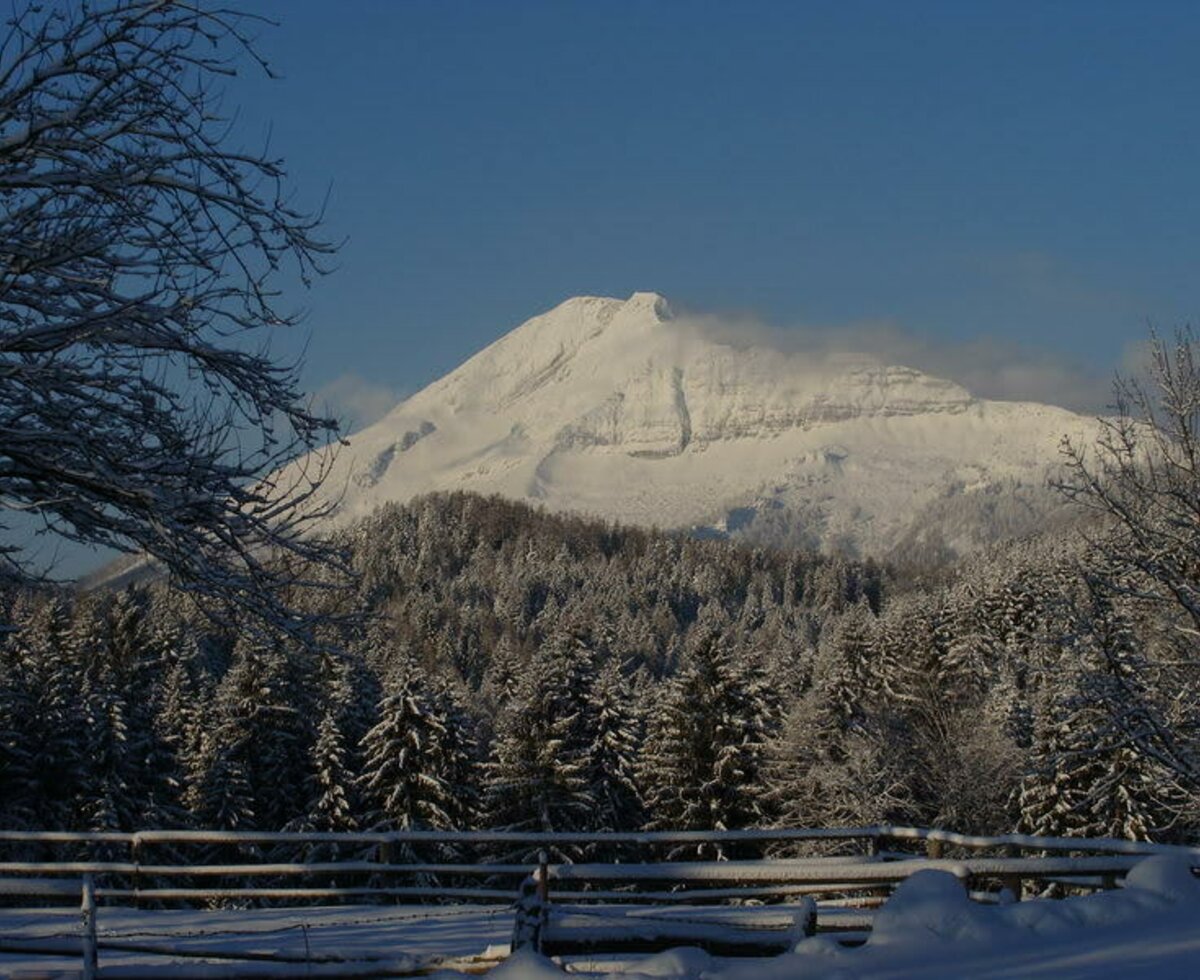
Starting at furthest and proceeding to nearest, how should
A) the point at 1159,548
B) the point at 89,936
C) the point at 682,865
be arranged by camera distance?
the point at 1159,548
the point at 682,865
the point at 89,936

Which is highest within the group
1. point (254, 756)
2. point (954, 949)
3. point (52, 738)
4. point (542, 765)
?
point (52, 738)

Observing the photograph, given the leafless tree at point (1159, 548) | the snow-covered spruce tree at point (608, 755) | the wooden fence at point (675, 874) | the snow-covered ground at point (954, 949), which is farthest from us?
the snow-covered spruce tree at point (608, 755)

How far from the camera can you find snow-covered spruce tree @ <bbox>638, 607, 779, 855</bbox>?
3825 centimetres

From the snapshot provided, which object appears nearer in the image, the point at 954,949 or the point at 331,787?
the point at 954,949

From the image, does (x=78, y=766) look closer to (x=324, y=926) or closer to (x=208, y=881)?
(x=208, y=881)

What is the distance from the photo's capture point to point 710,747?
127 feet

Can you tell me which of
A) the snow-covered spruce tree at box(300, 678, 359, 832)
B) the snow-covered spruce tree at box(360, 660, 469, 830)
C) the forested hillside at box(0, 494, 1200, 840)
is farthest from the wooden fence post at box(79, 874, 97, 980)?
the snow-covered spruce tree at box(300, 678, 359, 832)

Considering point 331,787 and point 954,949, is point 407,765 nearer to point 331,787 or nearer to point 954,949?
point 331,787

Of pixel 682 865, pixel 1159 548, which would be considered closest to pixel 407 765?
pixel 1159 548

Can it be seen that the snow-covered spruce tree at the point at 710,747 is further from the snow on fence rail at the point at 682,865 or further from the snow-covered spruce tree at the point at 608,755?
the snow on fence rail at the point at 682,865

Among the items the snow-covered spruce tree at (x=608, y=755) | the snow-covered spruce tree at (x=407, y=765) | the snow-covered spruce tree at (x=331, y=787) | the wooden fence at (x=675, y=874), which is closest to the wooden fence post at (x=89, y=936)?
the wooden fence at (x=675, y=874)

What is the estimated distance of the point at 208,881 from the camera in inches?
1534

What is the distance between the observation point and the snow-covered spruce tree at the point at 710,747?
125 feet

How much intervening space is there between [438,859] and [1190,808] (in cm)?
2692
